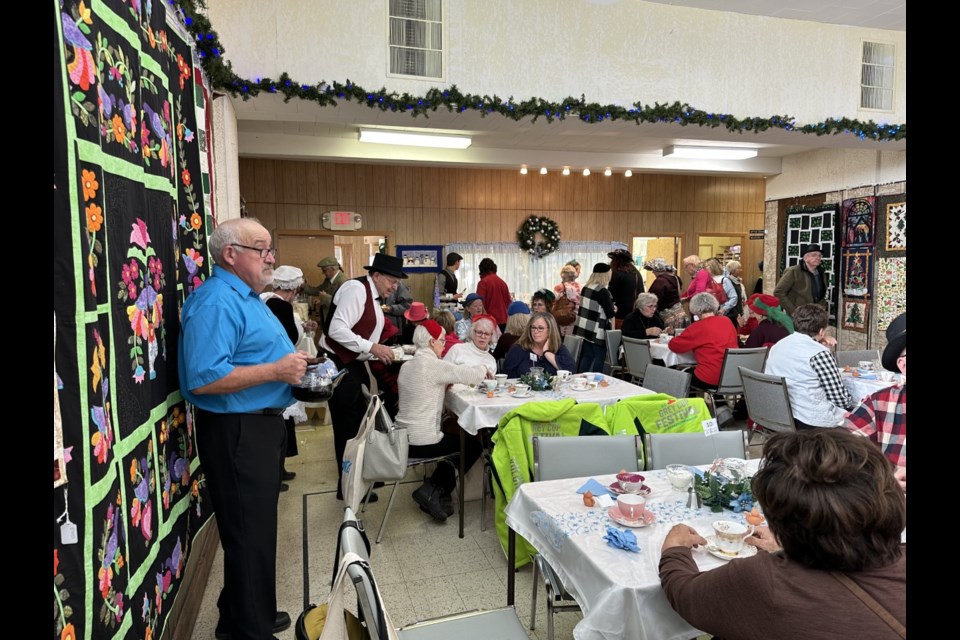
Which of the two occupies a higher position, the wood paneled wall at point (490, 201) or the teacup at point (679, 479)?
the wood paneled wall at point (490, 201)

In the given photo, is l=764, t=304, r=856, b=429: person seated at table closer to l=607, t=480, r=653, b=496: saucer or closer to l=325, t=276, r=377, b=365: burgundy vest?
l=607, t=480, r=653, b=496: saucer

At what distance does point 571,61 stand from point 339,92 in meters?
2.27

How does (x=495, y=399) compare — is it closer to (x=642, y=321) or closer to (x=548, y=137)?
(x=642, y=321)

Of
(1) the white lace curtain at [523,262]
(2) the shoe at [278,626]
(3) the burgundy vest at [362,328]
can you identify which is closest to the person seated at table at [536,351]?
(3) the burgundy vest at [362,328]

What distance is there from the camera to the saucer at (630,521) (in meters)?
2.03

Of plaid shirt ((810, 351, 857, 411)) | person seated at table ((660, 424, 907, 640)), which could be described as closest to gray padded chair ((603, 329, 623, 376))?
plaid shirt ((810, 351, 857, 411))

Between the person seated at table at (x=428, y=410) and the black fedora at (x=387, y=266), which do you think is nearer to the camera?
the person seated at table at (x=428, y=410)

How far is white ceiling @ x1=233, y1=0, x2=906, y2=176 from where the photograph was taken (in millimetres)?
5840

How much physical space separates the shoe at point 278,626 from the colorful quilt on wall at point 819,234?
30.8 feet

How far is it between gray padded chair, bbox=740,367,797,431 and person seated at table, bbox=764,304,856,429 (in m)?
0.06

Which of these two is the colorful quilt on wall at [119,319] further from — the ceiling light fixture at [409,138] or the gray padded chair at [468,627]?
the ceiling light fixture at [409,138]

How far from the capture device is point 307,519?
3963mm
